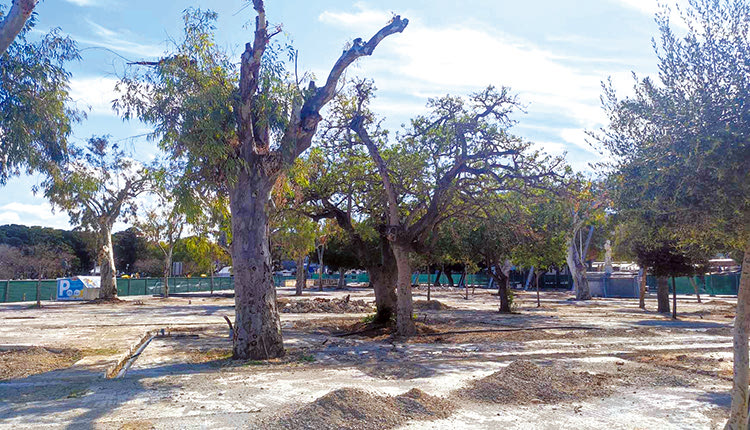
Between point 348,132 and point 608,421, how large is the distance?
11.7m

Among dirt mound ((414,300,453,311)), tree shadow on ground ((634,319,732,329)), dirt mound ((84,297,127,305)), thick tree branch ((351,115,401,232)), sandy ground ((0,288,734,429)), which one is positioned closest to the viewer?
sandy ground ((0,288,734,429))

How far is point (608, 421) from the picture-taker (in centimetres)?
741

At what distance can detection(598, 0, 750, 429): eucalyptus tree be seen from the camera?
5.73 meters

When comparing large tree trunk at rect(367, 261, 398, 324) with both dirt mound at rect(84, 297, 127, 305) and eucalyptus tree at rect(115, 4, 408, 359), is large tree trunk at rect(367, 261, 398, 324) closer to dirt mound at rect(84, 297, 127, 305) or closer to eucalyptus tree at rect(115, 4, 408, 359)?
eucalyptus tree at rect(115, 4, 408, 359)

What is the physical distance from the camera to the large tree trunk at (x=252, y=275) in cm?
1208

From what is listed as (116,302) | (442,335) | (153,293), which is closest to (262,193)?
(442,335)

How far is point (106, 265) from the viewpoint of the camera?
36.3m

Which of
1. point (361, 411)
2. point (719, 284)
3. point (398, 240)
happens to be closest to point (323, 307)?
point (398, 240)

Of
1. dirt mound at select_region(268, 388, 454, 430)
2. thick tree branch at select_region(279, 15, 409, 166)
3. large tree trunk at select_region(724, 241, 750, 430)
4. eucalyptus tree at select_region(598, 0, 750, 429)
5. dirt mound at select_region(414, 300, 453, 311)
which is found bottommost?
dirt mound at select_region(414, 300, 453, 311)

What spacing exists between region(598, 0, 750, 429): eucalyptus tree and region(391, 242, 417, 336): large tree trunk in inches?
387

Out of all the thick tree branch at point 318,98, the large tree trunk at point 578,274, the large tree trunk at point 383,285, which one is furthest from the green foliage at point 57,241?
the thick tree branch at point 318,98

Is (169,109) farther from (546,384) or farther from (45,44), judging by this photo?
(546,384)

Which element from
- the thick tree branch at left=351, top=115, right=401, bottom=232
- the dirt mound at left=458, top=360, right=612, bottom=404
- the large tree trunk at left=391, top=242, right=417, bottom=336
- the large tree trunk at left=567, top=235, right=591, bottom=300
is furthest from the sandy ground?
the large tree trunk at left=567, top=235, right=591, bottom=300

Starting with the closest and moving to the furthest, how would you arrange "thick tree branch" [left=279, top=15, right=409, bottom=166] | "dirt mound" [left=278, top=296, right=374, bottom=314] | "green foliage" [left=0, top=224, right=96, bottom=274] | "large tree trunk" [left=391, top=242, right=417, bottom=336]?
"thick tree branch" [left=279, top=15, right=409, bottom=166], "large tree trunk" [left=391, top=242, right=417, bottom=336], "dirt mound" [left=278, top=296, right=374, bottom=314], "green foliage" [left=0, top=224, right=96, bottom=274]
